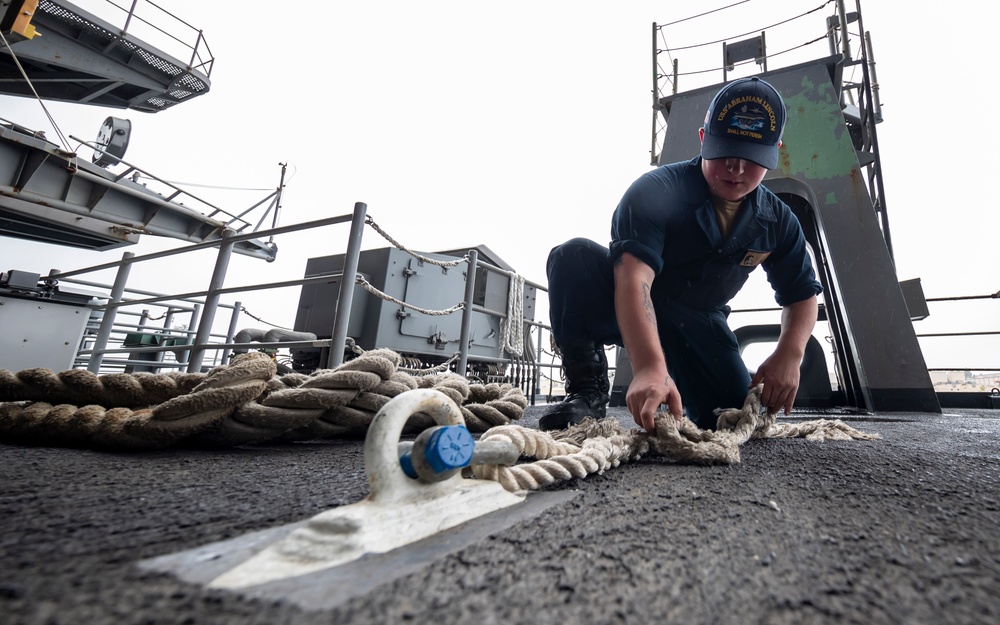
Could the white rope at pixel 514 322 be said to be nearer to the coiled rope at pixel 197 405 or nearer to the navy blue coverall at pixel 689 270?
the navy blue coverall at pixel 689 270

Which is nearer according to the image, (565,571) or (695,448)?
(565,571)

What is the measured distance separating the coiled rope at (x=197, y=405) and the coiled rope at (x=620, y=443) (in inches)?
11.7

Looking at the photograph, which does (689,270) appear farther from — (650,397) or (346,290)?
(346,290)

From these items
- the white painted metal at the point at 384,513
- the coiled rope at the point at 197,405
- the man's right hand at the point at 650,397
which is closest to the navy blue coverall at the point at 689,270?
the man's right hand at the point at 650,397

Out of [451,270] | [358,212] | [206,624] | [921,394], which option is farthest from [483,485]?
[451,270]

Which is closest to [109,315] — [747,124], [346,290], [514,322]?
[346,290]

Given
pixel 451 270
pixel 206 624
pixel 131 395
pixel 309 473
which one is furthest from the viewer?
pixel 451 270

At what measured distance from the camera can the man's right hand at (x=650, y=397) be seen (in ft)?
2.55

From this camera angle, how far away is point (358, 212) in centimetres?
167

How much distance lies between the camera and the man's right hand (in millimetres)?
776

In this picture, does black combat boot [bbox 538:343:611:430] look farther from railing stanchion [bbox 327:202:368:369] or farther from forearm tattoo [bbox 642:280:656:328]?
railing stanchion [bbox 327:202:368:369]

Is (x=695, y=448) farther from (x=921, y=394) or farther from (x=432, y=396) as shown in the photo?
(x=921, y=394)

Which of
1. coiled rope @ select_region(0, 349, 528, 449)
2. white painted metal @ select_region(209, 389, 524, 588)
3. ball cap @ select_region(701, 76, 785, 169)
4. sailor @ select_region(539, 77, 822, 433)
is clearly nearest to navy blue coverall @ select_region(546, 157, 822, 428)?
sailor @ select_region(539, 77, 822, 433)

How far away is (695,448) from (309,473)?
26.0 inches
